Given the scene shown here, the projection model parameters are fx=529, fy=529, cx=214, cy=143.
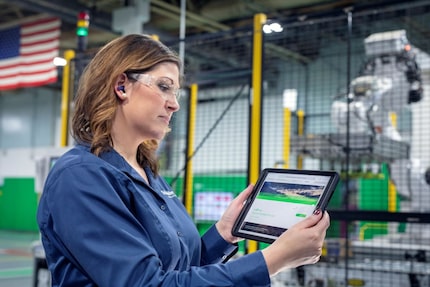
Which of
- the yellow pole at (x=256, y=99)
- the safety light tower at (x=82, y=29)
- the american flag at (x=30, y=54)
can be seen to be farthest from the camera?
the american flag at (x=30, y=54)

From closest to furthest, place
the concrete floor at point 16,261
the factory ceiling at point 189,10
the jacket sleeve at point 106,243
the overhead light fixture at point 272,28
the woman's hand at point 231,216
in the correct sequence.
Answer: the jacket sleeve at point 106,243 < the woman's hand at point 231,216 < the overhead light fixture at point 272,28 < the concrete floor at point 16,261 < the factory ceiling at point 189,10

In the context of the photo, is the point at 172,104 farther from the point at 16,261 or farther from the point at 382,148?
the point at 16,261

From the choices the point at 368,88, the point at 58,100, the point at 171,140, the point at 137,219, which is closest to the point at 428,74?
the point at 368,88

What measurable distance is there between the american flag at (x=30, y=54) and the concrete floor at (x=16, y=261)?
11.6ft

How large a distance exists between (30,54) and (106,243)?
383 inches

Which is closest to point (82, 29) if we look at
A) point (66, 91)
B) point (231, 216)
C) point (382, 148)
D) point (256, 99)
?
point (66, 91)

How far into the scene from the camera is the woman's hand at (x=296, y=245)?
1.48 m

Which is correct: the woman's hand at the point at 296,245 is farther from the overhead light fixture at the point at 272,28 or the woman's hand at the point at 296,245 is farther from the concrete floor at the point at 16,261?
the concrete floor at the point at 16,261

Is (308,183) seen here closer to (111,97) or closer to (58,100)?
(111,97)

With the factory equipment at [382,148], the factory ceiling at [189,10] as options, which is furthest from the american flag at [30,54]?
the factory equipment at [382,148]

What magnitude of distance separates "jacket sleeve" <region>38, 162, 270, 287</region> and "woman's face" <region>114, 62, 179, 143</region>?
0.22 metres

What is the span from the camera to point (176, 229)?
5.48 ft

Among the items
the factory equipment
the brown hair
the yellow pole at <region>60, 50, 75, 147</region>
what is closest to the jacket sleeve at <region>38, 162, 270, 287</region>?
the brown hair

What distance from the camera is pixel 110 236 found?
1.40 meters
